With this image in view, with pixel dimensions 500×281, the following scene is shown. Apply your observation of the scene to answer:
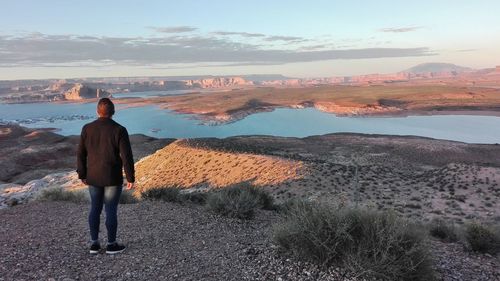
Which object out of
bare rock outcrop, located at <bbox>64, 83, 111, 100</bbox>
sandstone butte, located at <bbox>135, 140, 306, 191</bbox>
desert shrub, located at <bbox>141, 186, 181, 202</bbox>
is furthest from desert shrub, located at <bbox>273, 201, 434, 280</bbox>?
bare rock outcrop, located at <bbox>64, 83, 111, 100</bbox>

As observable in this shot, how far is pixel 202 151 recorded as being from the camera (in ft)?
94.8

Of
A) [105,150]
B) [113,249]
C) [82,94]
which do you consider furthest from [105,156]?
[82,94]

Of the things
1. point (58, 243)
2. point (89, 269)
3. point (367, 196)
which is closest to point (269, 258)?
point (89, 269)

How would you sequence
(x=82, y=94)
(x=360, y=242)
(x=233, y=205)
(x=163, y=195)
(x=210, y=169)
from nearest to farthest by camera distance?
(x=360, y=242)
(x=233, y=205)
(x=163, y=195)
(x=210, y=169)
(x=82, y=94)

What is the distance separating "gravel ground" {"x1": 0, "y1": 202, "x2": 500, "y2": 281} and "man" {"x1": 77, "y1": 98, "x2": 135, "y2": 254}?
958 mm

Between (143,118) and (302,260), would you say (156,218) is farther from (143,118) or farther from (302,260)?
(143,118)

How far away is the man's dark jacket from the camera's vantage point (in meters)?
5.93

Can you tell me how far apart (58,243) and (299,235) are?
3.97 meters

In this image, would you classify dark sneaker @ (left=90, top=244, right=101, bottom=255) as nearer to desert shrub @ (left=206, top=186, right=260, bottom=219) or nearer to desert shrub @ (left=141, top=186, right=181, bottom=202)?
desert shrub @ (left=206, top=186, right=260, bottom=219)

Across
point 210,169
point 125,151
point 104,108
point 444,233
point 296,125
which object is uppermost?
point 104,108

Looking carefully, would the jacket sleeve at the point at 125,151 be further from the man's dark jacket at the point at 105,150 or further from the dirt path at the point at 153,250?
the dirt path at the point at 153,250

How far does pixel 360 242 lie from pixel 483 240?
3.64 metres

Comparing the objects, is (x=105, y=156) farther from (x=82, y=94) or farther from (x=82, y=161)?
(x=82, y=94)

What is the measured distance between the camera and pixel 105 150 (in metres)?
5.96
